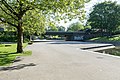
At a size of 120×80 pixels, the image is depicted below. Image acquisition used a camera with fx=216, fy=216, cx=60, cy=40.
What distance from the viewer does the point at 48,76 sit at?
9055 mm

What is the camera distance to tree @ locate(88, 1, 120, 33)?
232 ft

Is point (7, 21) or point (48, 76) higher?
point (7, 21)

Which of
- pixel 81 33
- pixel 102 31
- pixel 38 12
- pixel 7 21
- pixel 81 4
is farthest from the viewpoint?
pixel 81 33

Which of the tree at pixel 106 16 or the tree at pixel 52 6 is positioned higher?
the tree at pixel 106 16

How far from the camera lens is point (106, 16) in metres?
71.9

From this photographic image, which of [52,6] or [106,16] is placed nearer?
[52,6]

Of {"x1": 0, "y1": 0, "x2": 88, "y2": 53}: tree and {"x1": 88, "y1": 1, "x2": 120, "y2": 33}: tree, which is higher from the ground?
{"x1": 88, "y1": 1, "x2": 120, "y2": 33}: tree

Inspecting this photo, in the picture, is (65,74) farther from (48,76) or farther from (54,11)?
(54,11)

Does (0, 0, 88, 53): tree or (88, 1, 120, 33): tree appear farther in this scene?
(88, 1, 120, 33): tree

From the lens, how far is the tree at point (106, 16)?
7069cm

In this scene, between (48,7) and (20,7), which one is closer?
(48,7)

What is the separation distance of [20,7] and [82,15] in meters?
5.37

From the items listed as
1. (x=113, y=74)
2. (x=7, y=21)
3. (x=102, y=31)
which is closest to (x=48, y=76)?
(x=113, y=74)

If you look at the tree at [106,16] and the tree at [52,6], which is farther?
the tree at [106,16]
